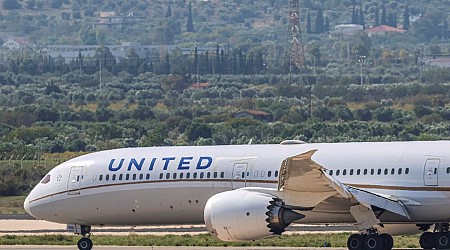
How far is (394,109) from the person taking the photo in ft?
346

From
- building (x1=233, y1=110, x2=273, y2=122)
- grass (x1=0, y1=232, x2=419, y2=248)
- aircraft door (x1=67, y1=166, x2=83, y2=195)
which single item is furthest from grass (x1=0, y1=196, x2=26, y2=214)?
building (x1=233, y1=110, x2=273, y2=122)

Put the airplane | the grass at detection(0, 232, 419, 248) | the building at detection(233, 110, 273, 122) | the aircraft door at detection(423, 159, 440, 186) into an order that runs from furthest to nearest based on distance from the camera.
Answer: the building at detection(233, 110, 273, 122), the grass at detection(0, 232, 419, 248), the aircraft door at detection(423, 159, 440, 186), the airplane

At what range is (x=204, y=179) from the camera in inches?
1486

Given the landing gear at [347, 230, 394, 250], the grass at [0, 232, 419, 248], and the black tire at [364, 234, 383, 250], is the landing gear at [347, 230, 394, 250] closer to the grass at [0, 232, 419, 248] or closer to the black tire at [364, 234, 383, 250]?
the black tire at [364, 234, 383, 250]

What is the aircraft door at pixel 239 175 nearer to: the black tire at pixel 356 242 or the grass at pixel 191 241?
the black tire at pixel 356 242

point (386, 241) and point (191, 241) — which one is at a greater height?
point (386, 241)

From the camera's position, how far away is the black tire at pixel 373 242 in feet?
118

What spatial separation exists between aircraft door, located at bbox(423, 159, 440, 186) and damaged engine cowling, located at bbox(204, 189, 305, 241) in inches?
121

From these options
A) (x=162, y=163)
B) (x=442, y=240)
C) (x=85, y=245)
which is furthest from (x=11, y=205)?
(x=442, y=240)

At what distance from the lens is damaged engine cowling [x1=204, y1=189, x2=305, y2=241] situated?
34875 millimetres

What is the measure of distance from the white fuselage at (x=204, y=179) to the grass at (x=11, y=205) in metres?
20.1

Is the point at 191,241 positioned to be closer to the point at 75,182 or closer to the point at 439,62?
the point at 75,182

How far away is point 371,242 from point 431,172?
2270mm

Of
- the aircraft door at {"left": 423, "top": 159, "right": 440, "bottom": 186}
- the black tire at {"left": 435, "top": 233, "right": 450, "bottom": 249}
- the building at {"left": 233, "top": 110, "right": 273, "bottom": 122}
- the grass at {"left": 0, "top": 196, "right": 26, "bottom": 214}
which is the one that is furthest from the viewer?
the building at {"left": 233, "top": 110, "right": 273, "bottom": 122}
